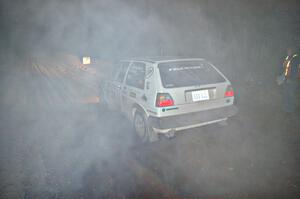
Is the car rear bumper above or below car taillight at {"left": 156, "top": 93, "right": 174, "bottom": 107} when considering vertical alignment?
below

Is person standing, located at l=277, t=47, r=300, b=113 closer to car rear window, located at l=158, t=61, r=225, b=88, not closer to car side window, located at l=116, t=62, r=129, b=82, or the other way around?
car rear window, located at l=158, t=61, r=225, b=88

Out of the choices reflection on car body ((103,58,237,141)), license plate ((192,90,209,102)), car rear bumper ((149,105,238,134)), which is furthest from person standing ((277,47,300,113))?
license plate ((192,90,209,102))

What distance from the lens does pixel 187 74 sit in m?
3.36

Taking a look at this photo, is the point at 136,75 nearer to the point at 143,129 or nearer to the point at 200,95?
the point at 143,129

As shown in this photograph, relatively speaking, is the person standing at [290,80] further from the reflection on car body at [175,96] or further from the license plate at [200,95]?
the license plate at [200,95]

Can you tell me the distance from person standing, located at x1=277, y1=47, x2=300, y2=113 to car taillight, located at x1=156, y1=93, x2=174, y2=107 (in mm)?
3048

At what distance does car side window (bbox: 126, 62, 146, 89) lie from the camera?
11.7 feet

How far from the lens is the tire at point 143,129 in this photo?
133 inches

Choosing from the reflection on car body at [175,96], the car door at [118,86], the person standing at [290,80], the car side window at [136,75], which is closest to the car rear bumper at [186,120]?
the reflection on car body at [175,96]

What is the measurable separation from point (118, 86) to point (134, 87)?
2.65 feet

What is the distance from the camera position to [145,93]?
3352 millimetres

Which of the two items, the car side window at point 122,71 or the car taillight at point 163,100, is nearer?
the car taillight at point 163,100

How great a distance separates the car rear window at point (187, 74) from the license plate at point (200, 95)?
15 cm

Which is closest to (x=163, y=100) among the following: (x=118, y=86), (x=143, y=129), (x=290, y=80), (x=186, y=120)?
(x=186, y=120)
